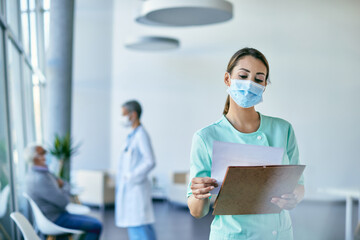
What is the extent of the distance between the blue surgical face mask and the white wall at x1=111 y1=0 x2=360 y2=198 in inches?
294

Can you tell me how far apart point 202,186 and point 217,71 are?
10245 mm

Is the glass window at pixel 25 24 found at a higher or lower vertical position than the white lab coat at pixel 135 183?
higher

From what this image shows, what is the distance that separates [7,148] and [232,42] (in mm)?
7656

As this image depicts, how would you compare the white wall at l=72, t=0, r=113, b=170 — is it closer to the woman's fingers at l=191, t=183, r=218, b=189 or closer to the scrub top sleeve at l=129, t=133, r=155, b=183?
the scrub top sleeve at l=129, t=133, r=155, b=183

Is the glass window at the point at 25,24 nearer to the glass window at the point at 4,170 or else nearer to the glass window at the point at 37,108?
the glass window at the point at 37,108

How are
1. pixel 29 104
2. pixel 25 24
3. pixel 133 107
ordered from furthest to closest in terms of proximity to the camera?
pixel 29 104 < pixel 25 24 < pixel 133 107

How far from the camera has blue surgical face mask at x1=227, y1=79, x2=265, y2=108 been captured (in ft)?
6.46

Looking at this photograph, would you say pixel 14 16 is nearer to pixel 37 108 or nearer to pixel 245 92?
pixel 37 108

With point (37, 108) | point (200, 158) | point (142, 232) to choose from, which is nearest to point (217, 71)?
point (37, 108)

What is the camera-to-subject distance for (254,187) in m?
1.83

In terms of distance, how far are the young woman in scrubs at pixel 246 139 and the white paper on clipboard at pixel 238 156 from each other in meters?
0.10

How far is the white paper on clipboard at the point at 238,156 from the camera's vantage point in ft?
5.95

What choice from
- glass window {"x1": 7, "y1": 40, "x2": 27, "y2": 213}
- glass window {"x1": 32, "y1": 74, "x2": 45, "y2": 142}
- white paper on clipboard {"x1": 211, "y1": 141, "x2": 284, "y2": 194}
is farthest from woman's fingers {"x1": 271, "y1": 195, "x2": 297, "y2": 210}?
glass window {"x1": 32, "y1": 74, "x2": 45, "y2": 142}

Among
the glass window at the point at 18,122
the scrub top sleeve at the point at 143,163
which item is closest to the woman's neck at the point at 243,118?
the scrub top sleeve at the point at 143,163
